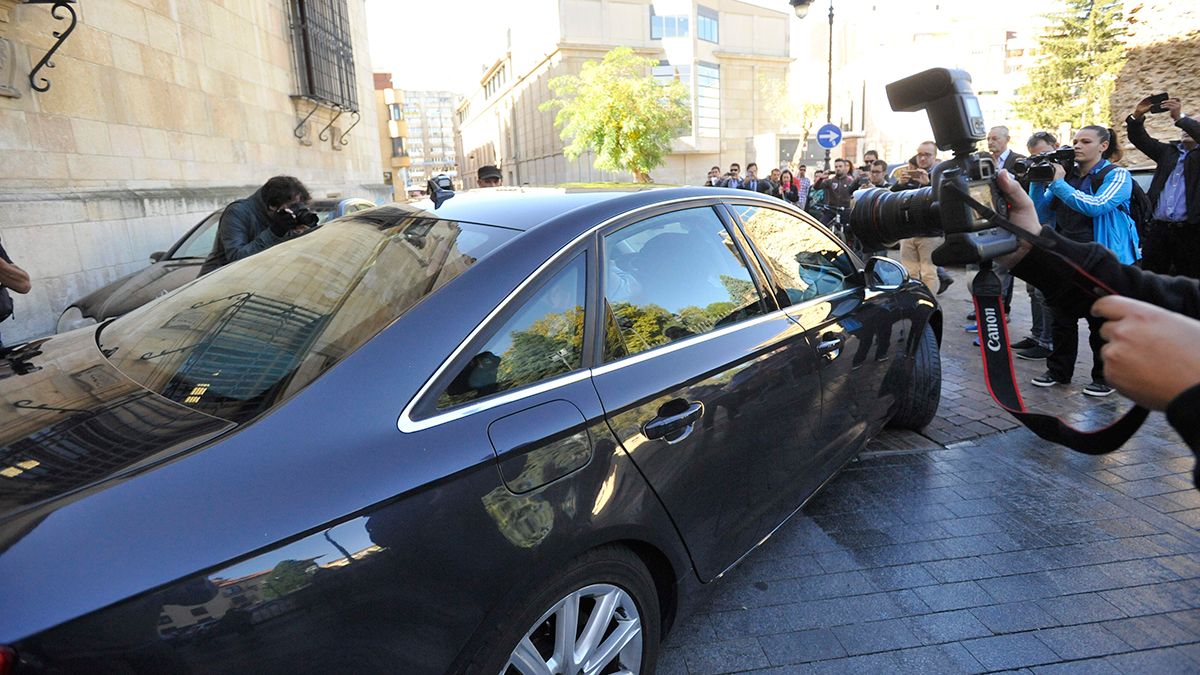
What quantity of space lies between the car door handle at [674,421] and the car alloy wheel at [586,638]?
0.44m

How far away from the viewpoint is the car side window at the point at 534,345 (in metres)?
1.61

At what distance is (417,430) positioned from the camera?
1.45 metres

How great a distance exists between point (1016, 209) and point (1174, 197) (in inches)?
191

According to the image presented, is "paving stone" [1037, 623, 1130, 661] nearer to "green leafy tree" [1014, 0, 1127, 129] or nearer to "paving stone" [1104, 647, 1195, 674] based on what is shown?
"paving stone" [1104, 647, 1195, 674]

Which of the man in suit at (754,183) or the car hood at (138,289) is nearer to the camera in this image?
the car hood at (138,289)

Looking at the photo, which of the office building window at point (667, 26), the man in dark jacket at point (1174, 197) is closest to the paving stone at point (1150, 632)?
the man in dark jacket at point (1174, 197)

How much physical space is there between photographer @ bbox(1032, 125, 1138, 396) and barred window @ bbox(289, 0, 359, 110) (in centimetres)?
1324

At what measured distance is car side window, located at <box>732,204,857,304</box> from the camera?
2.70 meters

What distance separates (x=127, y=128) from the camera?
764cm

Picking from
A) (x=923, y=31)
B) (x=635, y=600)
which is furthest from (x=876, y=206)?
(x=923, y=31)

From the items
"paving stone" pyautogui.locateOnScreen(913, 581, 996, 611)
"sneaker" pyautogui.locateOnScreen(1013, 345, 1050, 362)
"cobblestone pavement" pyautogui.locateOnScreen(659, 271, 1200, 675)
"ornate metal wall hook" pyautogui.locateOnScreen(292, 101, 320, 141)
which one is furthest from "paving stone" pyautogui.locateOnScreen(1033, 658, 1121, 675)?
"ornate metal wall hook" pyautogui.locateOnScreen(292, 101, 320, 141)

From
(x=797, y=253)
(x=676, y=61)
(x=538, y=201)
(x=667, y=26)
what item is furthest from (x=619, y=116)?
(x=538, y=201)

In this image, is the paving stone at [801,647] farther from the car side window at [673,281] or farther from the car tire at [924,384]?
the car tire at [924,384]

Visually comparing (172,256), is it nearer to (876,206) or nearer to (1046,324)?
(876,206)
